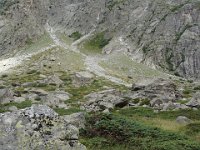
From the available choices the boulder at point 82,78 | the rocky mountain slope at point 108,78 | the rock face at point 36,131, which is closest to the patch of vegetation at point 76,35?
the rocky mountain slope at point 108,78

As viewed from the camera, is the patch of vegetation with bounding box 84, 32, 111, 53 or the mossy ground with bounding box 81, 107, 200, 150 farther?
the patch of vegetation with bounding box 84, 32, 111, 53

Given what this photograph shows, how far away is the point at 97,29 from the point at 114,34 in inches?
576

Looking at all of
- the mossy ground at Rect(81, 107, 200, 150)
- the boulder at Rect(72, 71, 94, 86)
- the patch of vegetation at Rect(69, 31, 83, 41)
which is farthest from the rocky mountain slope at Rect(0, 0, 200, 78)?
the mossy ground at Rect(81, 107, 200, 150)

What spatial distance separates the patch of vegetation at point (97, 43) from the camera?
177 meters

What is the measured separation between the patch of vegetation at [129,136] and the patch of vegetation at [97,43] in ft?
491

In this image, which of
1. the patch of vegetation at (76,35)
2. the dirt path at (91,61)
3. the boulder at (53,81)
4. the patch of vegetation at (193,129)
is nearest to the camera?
the patch of vegetation at (193,129)

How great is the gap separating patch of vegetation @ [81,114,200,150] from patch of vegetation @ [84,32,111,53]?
150m

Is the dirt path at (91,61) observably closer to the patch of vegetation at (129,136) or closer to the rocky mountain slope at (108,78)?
the rocky mountain slope at (108,78)

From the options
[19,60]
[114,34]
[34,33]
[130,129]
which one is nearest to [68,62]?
[19,60]

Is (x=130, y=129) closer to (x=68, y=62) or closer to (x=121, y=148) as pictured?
(x=121, y=148)

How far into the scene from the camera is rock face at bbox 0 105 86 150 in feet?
53.4

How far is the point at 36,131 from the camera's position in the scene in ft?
54.9

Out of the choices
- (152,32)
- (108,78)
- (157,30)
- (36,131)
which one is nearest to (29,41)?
(152,32)

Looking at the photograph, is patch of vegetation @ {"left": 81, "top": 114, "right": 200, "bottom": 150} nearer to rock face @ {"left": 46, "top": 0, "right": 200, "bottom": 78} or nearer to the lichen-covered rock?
the lichen-covered rock
